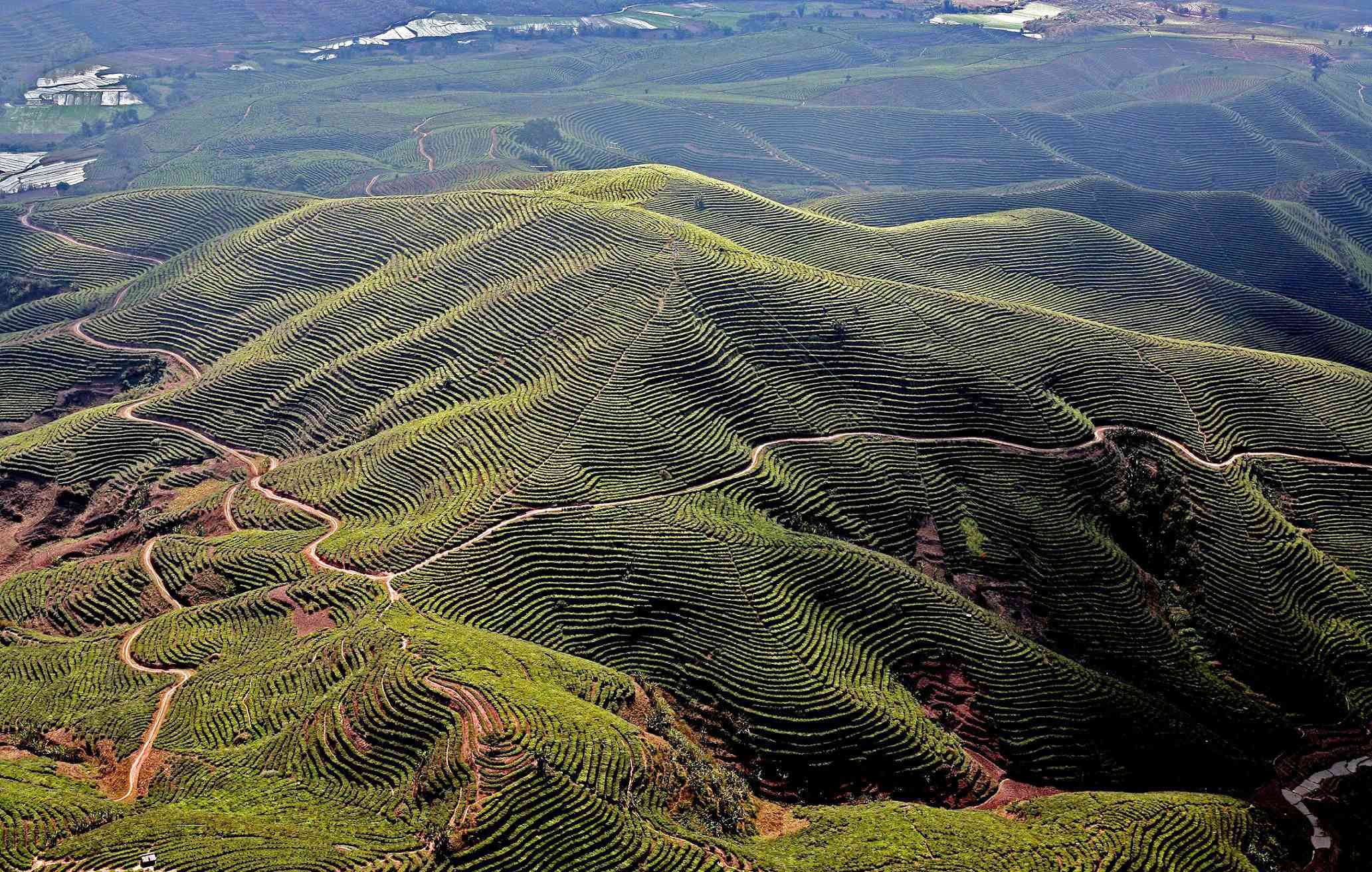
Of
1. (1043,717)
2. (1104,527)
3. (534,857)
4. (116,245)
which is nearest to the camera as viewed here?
(534,857)

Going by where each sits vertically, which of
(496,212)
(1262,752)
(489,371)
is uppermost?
(496,212)

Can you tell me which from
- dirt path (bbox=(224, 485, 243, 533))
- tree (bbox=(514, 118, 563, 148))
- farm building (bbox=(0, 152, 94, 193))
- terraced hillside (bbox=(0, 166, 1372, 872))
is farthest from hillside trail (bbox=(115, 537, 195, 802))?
tree (bbox=(514, 118, 563, 148))

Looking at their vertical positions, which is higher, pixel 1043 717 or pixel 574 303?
pixel 574 303

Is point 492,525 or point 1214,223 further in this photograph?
point 1214,223

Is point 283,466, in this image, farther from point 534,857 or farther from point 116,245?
point 116,245

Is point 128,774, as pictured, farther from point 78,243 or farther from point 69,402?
point 78,243

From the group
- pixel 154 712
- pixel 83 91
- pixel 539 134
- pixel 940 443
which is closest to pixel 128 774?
pixel 154 712

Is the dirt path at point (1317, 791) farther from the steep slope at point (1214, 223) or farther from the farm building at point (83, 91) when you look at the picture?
the farm building at point (83, 91)

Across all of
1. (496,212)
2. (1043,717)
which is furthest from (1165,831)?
(496,212)
